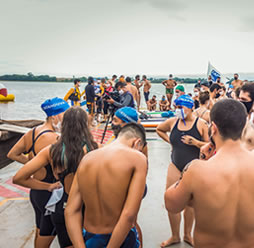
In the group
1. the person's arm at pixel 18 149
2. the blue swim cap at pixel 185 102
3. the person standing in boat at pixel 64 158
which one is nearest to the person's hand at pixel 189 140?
the blue swim cap at pixel 185 102

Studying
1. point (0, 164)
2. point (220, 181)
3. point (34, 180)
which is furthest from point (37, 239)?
point (0, 164)

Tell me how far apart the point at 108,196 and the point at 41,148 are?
1.03 meters

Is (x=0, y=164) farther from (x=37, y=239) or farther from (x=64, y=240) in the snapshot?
(x=64, y=240)

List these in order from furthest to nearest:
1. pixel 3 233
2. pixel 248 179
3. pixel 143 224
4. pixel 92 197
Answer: pixel 143 224
pixel 3 233
pixel 92 197
pixel 248 179

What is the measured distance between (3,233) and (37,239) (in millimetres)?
1203

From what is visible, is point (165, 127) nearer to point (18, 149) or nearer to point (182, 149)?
point (182, 149)

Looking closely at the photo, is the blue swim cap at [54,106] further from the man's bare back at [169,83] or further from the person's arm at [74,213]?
the man's bare back at [169,83]

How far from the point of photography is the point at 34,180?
212 centimetres

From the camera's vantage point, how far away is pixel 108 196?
1.59 metres

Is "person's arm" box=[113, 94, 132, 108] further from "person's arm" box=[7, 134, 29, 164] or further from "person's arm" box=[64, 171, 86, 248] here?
"person's arm" box=[64, 171, 86, 248]

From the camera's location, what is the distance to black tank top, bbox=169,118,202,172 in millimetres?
2992

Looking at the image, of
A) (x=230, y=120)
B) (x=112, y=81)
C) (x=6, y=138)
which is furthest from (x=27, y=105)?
(x=230, y=120)

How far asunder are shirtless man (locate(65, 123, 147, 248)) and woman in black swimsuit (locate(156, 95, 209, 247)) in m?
1.44

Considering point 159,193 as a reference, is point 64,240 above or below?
above
